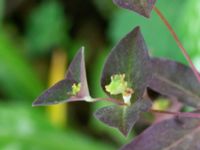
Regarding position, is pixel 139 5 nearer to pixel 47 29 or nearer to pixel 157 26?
pixel 157 26

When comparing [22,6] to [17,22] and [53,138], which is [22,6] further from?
[53,138]

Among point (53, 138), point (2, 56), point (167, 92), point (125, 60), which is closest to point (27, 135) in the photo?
point (53, 138)

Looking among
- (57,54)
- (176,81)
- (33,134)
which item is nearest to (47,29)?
(57,54)

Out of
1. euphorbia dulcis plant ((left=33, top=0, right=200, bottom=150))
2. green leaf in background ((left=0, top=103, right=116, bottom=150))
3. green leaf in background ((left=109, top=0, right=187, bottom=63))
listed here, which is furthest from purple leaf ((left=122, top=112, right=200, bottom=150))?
green leaf in background ((left=0, top=103, right=116, bottom=150))

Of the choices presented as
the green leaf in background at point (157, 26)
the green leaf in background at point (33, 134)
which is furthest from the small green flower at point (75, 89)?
the green leaf in background at point (33, 134)

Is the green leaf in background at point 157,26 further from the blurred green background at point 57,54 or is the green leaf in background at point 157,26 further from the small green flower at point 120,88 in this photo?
the small green flower at point 120,88
